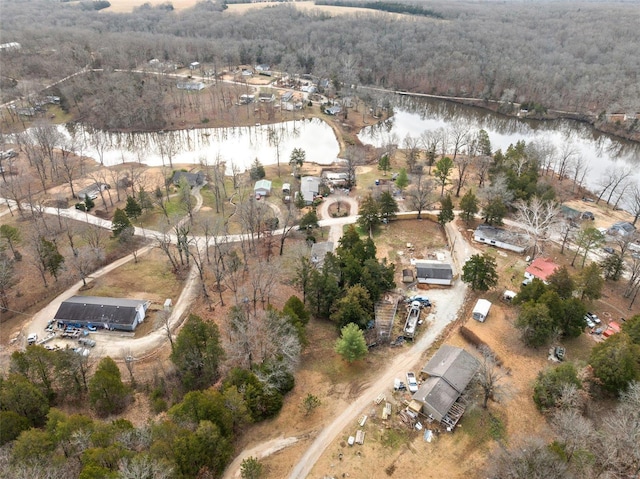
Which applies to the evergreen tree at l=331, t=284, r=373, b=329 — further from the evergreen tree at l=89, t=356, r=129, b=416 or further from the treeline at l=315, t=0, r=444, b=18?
the treeline at l=315, t=0, r=444, b=18

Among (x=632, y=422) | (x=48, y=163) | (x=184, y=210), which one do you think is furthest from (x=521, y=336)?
(x=48, y=163)

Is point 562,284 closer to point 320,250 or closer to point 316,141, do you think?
point 320,250

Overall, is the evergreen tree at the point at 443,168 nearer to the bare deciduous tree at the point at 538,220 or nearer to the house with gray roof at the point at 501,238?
the bare deciduous tree at the point at 538,220

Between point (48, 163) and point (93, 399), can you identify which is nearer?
point (93, 399)

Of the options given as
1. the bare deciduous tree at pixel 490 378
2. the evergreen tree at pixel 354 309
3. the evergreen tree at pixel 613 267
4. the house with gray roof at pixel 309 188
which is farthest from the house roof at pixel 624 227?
the house with gray roof at pixel 309 188

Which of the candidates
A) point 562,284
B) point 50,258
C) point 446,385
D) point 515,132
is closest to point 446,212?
point 562,284

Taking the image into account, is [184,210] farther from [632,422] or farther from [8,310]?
[632,422]
